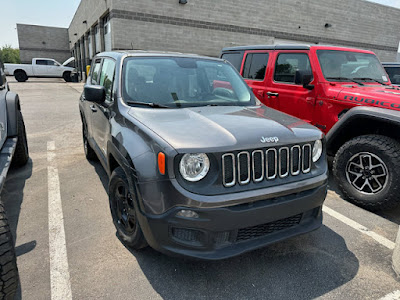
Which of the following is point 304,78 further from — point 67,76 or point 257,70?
point 67,76

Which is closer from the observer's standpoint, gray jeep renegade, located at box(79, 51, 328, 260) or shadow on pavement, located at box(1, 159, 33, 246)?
gray jeep renegade, located at box(79, 51, 328, 260)

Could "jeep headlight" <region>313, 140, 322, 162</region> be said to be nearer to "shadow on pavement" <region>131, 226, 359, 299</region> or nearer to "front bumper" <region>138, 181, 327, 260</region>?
"front bumper" <region>138, 181, 327, 260</region>

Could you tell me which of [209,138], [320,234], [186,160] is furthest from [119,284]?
[320,234]

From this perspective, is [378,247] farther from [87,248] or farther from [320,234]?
[87,248]

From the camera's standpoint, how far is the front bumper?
2029mm

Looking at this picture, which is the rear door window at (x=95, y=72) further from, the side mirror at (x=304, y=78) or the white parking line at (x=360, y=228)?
the white parking line at (x=360, y=228)

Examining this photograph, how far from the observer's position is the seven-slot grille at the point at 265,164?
2.11 m

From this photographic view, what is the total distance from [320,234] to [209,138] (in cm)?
185

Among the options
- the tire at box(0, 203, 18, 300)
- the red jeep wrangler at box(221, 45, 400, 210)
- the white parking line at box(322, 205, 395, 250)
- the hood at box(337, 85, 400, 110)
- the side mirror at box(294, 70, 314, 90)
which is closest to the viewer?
the tire at box(0, 203, 18, 300)

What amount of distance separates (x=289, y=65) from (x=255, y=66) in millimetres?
817

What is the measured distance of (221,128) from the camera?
2.30m

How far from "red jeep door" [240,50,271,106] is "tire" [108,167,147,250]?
3.47 metres

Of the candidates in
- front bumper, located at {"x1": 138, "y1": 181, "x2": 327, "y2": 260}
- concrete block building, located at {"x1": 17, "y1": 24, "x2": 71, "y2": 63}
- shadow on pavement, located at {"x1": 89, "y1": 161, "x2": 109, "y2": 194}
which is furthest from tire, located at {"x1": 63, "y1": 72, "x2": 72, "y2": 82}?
front bumper, located at {"x1": 138, "y1": 181, "x2": 327, "y2": 260}

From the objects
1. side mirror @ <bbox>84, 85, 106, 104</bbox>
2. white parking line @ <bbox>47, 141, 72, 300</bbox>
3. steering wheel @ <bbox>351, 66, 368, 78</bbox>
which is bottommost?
white parking line @ <bbox>47, 141, 72, 300</bbox>
